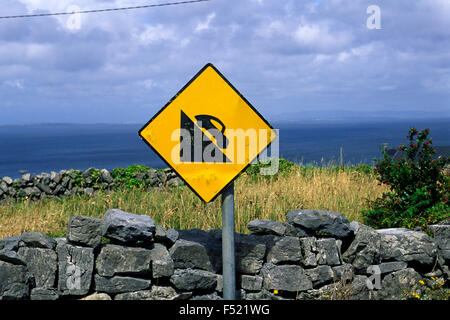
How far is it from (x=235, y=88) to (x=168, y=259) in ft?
6.82

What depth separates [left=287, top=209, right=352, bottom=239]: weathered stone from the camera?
5.43m

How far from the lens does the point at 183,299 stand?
508 cm

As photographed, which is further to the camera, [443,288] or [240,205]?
[240,205]

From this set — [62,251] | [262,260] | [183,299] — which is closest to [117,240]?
[62,251]

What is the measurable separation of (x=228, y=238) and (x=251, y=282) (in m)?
1.39

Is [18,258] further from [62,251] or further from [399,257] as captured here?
[399,257]

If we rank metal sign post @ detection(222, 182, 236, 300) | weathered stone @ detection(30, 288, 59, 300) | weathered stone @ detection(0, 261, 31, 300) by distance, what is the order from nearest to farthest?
1. metal sign post @ detection(222, 182, 236, 300)
2. weathered stone @ detection(0, 261, 31, 300)
3. weathered stone @ detection(30, 288, 59, 300)

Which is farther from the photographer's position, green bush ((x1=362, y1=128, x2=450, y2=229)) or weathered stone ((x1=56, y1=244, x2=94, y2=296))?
green bush ((x1=362, y1=128, x2=450, y2=229))

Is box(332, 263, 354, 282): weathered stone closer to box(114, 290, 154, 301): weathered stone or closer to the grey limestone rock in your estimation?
box(114, 290, 154, 301): weathered stone

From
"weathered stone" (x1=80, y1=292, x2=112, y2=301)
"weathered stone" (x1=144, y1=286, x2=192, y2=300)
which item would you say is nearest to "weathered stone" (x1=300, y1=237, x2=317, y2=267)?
"weathered stone" (x1=144, y1=286, x2=192, y2=300)

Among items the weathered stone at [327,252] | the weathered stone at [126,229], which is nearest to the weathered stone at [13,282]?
the weathered stone at [126,229]

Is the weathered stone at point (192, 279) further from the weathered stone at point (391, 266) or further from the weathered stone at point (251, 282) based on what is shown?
the weathered stone at point (391, 266)

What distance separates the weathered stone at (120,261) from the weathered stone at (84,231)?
155 mm

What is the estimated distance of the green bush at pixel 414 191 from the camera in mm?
6414
